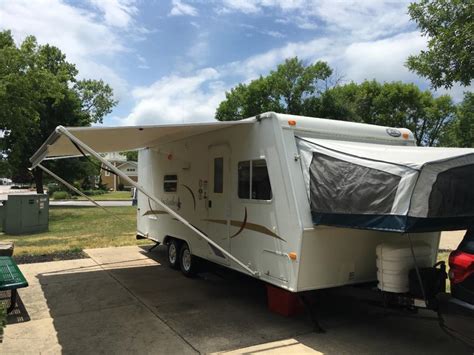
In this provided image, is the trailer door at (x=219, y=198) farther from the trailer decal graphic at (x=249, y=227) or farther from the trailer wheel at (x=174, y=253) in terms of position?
the trailer wheel at (x=174, y=253)

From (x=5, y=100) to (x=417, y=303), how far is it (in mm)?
17006

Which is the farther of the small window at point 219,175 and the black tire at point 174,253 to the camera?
the black tire at point 174,253

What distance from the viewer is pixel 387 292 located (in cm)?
482

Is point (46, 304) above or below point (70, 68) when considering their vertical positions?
below

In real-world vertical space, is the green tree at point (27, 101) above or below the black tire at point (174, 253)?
above

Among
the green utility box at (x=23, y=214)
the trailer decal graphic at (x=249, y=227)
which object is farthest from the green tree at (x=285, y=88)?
the trailer decal graphic at (x=249, y=227)

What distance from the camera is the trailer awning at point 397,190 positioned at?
3938 millimetres

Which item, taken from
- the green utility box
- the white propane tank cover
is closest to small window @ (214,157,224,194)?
the white propane tank cover

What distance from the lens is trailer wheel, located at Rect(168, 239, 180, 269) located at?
8680 millimetres

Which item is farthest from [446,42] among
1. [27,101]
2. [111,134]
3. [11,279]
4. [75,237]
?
[27,101]

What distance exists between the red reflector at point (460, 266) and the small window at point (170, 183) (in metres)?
5.50

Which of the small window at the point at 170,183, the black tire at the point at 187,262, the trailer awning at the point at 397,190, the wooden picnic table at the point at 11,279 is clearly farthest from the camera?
the small window at the point at 170,183

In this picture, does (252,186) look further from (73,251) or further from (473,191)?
(73,251)

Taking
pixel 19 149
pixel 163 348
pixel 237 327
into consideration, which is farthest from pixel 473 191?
pixel 19 149
